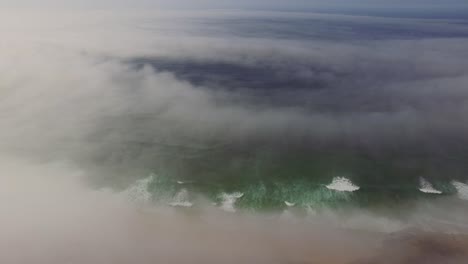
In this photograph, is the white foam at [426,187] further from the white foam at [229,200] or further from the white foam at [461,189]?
the white foam at [229,200]

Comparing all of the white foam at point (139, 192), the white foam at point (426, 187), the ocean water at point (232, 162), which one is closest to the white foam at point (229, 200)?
the ocean water at point (232, 162)

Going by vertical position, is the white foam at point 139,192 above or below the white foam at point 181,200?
above

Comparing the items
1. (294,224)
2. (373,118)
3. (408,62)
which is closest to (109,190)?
(294,224)

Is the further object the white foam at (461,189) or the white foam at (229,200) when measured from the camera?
the white foam at (461,189)

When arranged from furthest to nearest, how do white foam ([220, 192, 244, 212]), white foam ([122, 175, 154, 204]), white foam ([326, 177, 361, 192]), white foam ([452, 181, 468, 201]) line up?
1. white foam ([326, 177, 361, 192])
2. white foam ([452, 181, 468, 201])
3. white foam ([122, 175, 154, 204])
4. white foam ([220, 192, 244, 212])

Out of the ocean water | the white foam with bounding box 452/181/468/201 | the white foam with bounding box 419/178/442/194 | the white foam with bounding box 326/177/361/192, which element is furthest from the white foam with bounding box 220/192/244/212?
the white foam with bounding box 452/181/468/201

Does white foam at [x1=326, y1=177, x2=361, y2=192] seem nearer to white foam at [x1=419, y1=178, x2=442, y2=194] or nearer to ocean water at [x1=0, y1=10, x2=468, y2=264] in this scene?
ocean water at [x1=0, y1=10, x2=468, y2=264]

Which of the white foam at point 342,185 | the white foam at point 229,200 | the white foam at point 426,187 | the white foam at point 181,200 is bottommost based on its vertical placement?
the white foam at point 181,200
